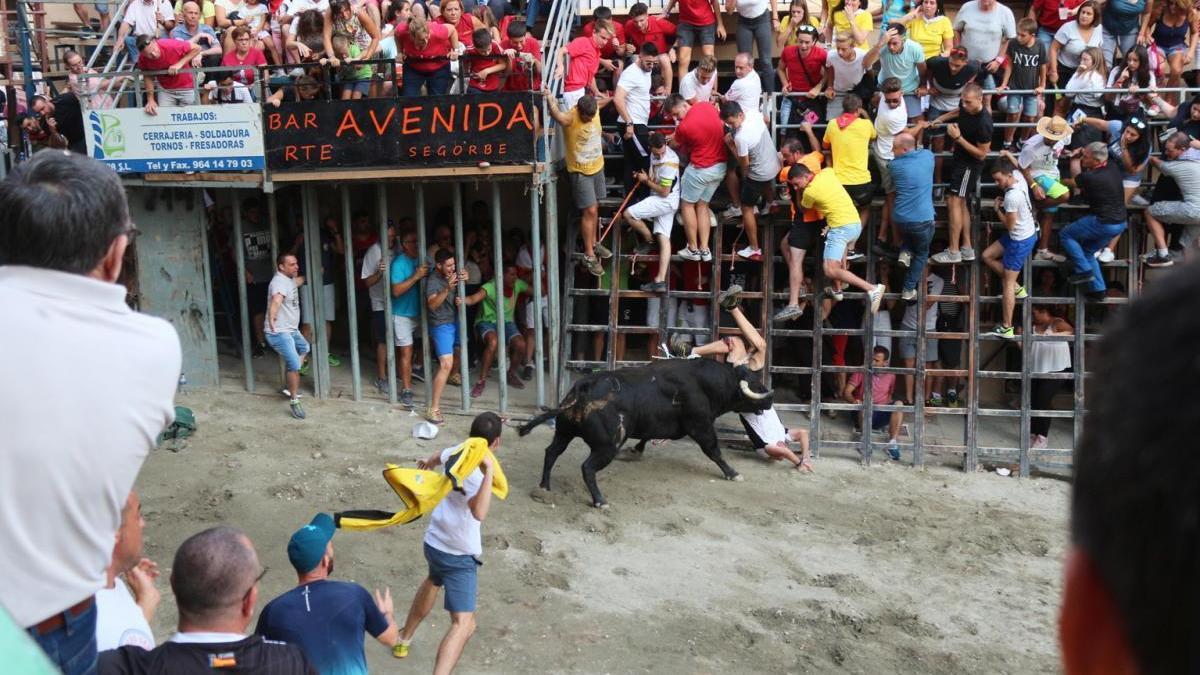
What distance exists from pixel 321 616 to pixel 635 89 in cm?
930

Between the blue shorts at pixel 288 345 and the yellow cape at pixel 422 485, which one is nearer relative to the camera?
the yellow cape at pixel 422 485

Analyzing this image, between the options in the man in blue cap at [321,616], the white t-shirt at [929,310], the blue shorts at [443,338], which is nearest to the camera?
the man in blue cap at [321,616]

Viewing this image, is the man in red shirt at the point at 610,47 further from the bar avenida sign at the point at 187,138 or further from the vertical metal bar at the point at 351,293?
the bar avenida sign at the point at 187,138

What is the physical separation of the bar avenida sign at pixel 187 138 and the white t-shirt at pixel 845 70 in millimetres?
6570

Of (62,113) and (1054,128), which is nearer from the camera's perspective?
(1054,128)

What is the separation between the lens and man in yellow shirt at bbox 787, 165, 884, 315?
12703mm

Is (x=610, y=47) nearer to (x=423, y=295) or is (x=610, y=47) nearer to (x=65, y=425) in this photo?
(x=423, y=295)

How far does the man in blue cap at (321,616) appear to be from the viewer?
216 inches

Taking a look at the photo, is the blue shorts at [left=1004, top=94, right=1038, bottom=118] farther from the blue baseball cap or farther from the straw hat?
the blue baseball cap

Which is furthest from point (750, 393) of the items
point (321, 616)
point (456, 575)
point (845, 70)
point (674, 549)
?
point (321, 616)

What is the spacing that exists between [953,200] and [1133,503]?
12.7 meters

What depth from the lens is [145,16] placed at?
14.5 meters

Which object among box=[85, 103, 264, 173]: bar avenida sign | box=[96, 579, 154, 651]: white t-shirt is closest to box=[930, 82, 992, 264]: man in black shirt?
box=[85, 103, 264, 173]: bar avenida sign

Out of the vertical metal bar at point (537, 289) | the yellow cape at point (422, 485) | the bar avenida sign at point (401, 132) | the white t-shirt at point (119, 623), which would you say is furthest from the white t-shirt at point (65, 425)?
the vertical metal bar at point (537, 289)
